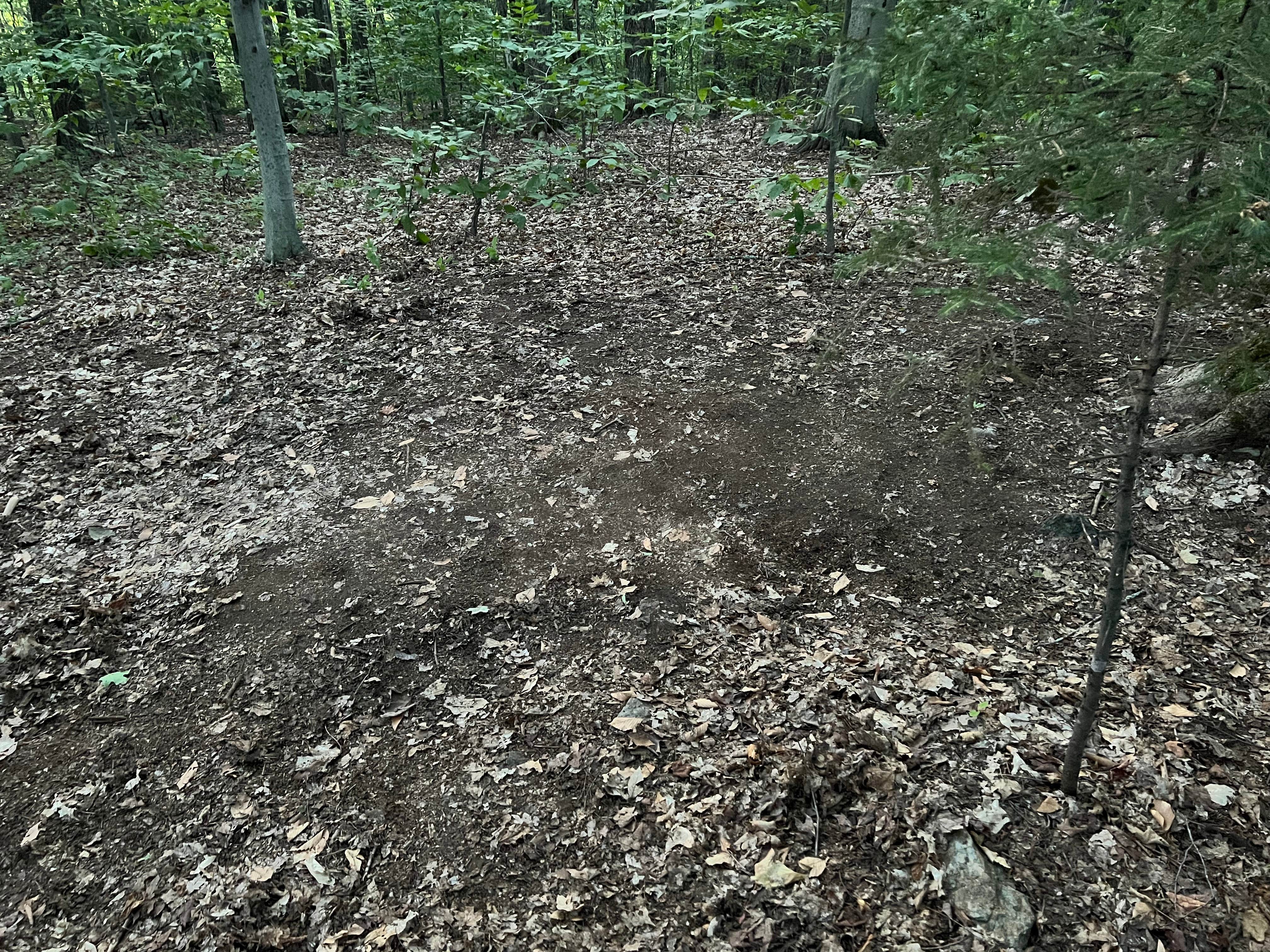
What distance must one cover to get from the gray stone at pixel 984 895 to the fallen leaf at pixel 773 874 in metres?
0.55

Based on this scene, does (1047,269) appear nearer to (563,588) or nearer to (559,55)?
(563,588)

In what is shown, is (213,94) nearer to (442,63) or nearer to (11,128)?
(442,63)

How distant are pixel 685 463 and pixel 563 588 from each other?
1.41 metres

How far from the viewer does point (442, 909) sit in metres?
2.84

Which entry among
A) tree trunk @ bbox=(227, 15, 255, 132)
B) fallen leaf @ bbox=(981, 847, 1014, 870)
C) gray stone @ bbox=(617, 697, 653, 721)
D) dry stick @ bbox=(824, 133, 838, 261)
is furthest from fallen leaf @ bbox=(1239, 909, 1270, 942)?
tree trunk @ bbox=(227, 15, 255, 132)

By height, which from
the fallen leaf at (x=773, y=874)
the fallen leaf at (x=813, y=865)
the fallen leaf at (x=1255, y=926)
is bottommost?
the fallen leaf at (x=773, y=874)

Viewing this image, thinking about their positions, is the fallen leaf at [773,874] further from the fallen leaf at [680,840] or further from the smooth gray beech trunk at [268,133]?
the smooth gray beech trunk at [268,133]

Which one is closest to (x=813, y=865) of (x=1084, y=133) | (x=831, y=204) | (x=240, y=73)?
(x=1084, y=133)

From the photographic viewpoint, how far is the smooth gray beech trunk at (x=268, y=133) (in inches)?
282

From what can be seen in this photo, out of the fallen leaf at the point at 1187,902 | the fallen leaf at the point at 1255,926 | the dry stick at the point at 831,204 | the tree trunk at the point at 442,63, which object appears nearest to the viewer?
the fallen leaf at the point at 1255,926

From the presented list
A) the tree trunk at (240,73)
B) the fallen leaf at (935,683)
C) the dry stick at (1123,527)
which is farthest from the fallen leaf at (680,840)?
the tree trunk at (240,73)

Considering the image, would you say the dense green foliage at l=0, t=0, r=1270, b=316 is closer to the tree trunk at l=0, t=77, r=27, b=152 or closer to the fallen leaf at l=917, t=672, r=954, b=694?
the tree trunk at l=0, t=77, r=27, b=152

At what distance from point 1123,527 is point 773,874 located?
1.84m

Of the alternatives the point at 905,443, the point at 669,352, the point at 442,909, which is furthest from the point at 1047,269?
the point at 669,352
